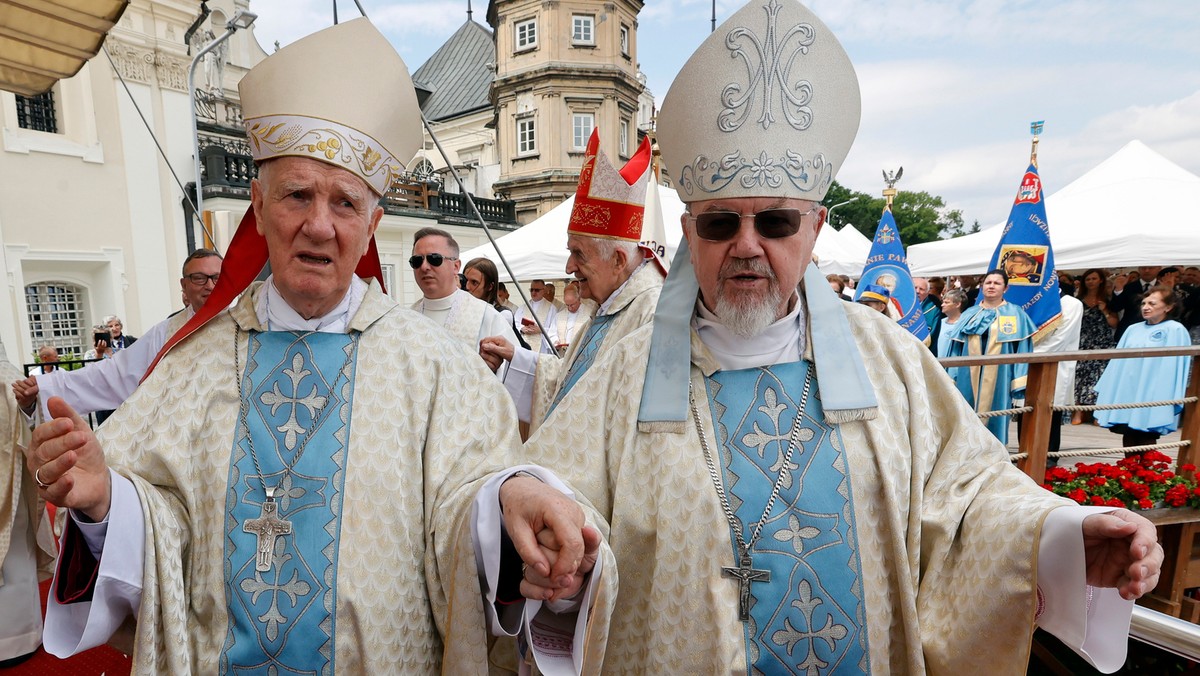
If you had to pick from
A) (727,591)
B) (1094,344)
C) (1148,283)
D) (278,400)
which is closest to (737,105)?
(727,591)

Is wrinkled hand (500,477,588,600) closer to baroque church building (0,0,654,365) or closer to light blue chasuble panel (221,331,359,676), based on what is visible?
light blue chasuble panel (221,331,359,676)

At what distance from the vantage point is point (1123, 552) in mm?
1260

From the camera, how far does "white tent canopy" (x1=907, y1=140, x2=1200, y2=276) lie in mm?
8125

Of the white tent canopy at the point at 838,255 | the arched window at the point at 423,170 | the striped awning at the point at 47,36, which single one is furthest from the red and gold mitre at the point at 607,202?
the arched window at the point at 423,170

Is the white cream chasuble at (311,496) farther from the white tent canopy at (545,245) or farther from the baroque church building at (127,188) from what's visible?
the white tent canopy at (545,245)

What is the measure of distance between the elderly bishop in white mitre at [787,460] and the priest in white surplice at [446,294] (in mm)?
2650

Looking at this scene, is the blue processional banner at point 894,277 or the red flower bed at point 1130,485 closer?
the red flower bed at point 1130,485

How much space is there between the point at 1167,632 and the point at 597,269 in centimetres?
Answer: 290

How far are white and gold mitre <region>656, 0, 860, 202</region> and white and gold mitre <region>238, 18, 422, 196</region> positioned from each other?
2.96 feet

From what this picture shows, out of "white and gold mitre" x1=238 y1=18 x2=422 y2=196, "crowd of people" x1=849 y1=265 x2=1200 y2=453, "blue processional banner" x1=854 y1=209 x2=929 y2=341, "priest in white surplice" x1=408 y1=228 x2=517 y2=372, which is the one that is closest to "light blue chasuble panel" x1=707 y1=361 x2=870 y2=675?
"white and gold mitre" x1=238 y1=18 x2=422 y2=196

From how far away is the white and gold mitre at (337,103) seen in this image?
1778 mm

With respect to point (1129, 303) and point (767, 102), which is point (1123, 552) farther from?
point (1129, 303)

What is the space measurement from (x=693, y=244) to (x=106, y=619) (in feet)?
5.67

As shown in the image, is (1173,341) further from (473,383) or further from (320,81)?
(320,81)
